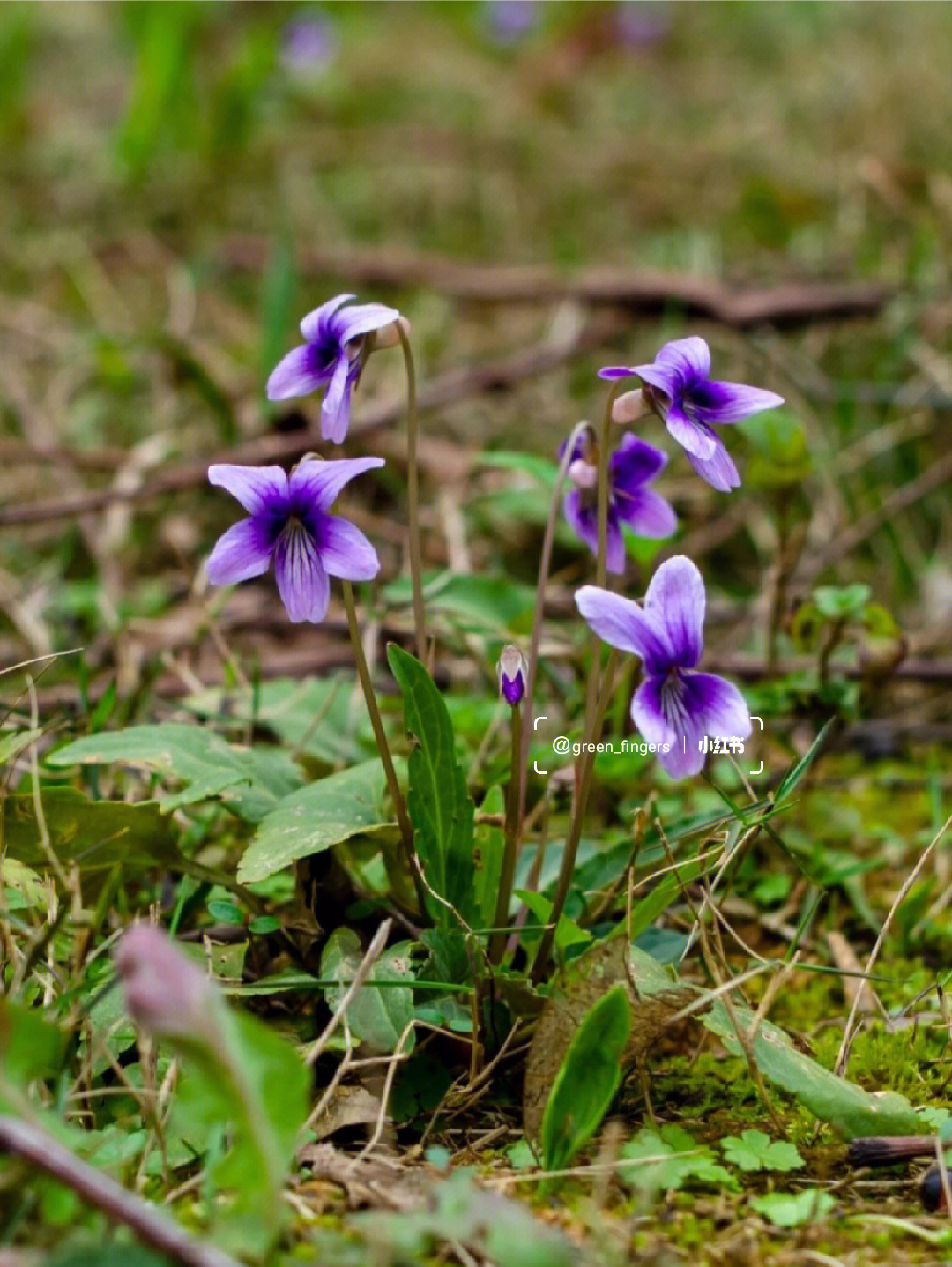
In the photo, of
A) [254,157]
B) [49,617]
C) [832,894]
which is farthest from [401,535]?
[254,157]

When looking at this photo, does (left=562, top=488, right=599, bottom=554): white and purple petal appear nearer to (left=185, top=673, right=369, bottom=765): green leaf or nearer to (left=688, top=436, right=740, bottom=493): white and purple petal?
(left=688, top=436, right=740, bottom=493): white and purple petal

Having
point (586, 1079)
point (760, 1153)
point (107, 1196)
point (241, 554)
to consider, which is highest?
point (241, 554)

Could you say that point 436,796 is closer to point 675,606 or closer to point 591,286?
point 675,606

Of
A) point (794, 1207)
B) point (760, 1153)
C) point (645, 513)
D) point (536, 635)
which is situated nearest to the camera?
point (794, 1207)

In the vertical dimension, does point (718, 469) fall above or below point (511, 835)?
above

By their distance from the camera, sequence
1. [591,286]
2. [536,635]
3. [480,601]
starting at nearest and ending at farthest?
[536,635] → [480,601] → [591,286]

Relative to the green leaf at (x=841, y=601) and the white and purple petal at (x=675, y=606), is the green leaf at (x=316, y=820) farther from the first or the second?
the green leaf at (x=841, y=601)

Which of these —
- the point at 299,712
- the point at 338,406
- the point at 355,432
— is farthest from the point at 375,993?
the point at 355,432

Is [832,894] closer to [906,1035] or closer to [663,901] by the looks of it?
[906,1035]
